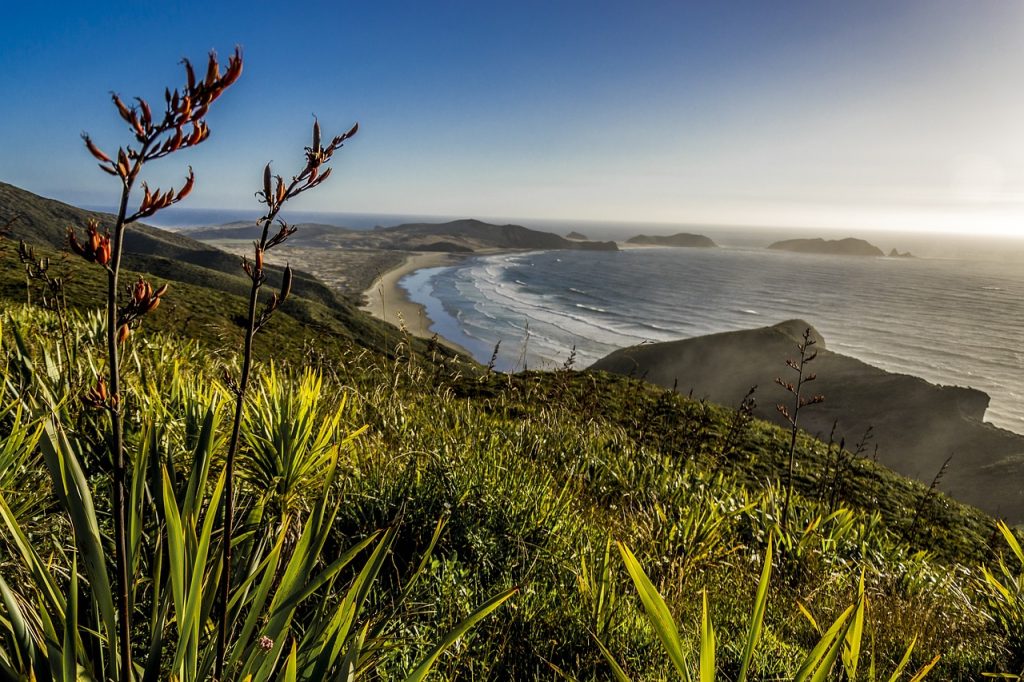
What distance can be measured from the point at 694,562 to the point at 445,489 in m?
2.08

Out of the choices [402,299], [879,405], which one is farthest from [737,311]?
[402,299]

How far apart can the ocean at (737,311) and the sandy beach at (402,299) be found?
195 centimetres

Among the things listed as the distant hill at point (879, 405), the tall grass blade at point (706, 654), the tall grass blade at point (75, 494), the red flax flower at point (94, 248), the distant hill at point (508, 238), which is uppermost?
the distant hill at point (508, 238)

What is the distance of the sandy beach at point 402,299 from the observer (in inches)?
1587

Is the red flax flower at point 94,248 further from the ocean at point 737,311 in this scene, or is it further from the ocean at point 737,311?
the ocean at point 737,311

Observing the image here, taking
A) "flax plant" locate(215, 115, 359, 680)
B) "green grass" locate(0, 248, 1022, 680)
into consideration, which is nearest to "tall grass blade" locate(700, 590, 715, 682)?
"green grass" locate(0, 248, 1022, 680)

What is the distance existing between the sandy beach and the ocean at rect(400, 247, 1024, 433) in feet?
6.41

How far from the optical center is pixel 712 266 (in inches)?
5167

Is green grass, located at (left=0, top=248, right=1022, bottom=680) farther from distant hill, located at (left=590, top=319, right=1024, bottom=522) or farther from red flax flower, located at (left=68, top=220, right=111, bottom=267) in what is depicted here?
distant hill, located at (left=590, top=319, right=1024, bottom=522)

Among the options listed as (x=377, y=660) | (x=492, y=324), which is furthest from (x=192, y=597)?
(x=492, y=324)

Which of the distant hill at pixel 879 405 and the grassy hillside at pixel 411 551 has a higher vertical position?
the grassy hillside at pixel 411 551

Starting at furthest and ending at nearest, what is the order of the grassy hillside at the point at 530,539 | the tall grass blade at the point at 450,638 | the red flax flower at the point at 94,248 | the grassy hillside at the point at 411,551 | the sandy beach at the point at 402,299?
the sandy beach at the point at 402,299 < the grassy hillside at the point at 530,539 < the grassy hillside at the point at 411,551 < the tall grass blade at the point at 450,638 < the red flax flower at the point at 94,248

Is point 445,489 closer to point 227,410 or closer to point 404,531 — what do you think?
point 404,531

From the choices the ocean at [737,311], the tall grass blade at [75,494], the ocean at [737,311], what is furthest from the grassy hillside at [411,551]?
the ocean at [737,311]
